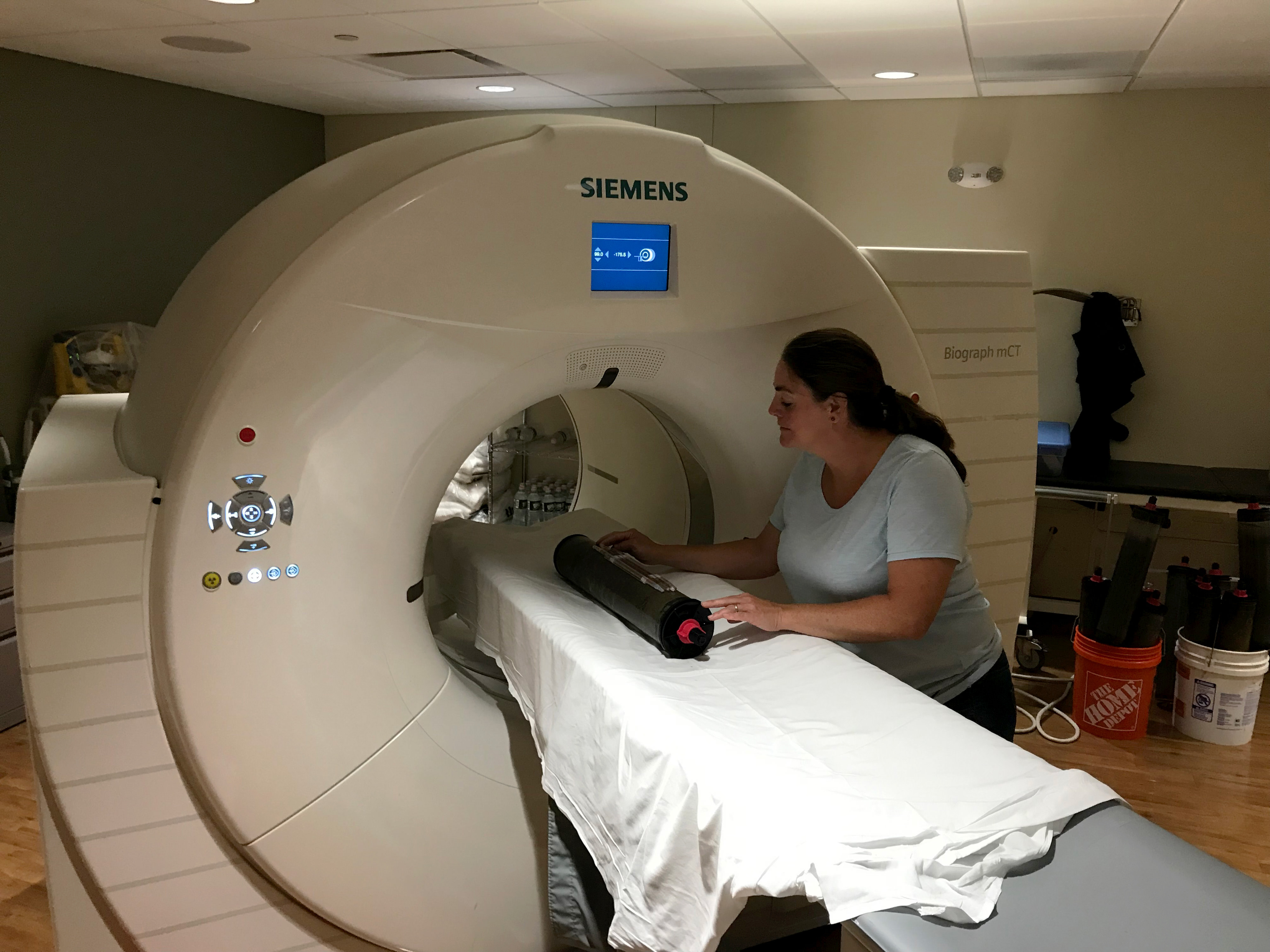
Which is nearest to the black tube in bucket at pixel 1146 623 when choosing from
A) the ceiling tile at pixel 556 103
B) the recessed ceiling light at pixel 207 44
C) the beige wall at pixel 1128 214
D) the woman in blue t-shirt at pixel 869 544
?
the beige wall at pixel 1128 214

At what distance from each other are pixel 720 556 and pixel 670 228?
1.87 feet

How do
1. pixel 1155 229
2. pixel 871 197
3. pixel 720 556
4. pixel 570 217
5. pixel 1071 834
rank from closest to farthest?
1. pixel 1071 834
2. pixel 570 217
3. pixel 720 556
4. pixel 1155 229
5. pixel 871 197

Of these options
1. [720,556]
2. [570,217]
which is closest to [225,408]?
[570,217]

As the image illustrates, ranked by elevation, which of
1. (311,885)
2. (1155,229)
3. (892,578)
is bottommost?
(311,885)

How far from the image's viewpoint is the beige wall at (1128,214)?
3.45m

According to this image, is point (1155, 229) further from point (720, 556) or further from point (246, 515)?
point (246, 515)

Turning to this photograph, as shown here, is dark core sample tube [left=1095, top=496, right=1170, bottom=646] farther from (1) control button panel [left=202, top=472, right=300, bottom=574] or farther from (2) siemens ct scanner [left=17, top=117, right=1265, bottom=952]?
(1) control button panel [left=202, top=472, right=300, bottom=574]

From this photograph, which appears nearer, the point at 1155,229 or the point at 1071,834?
the point at 1071,834

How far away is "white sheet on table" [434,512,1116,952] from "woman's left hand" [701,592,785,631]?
2 centimetres

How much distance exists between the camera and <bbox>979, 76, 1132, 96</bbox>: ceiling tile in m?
3.30

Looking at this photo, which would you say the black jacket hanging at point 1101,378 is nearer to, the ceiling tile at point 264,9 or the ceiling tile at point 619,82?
the ceiling tile at point 619,82

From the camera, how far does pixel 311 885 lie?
138 centimetres

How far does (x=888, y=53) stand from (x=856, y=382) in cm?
182

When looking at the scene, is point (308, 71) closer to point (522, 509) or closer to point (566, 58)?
point (566, 58)
